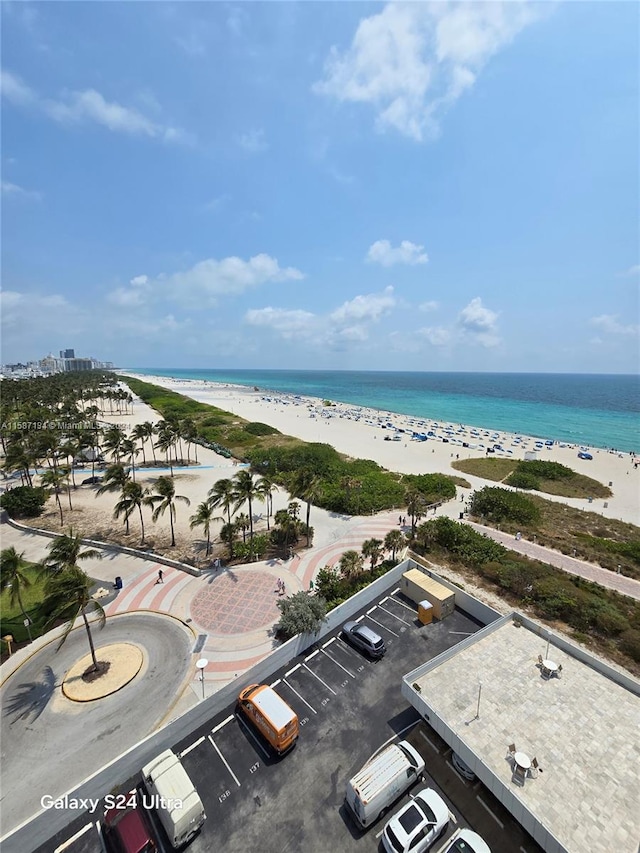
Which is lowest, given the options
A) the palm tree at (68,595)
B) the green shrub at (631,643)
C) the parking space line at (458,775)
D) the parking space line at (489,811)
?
the parking space line at (458,775)

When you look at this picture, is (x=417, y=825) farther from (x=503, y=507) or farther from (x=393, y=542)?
(x=503, y=507)

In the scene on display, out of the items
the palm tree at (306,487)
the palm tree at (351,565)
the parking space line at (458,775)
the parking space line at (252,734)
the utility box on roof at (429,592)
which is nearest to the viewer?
the parking space line at (458,775)

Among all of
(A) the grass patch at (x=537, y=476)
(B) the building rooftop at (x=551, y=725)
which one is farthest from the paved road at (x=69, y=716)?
(A) the grass patch at (x=537, y=476)

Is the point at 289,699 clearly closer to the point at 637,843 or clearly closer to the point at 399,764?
the point at 399,764

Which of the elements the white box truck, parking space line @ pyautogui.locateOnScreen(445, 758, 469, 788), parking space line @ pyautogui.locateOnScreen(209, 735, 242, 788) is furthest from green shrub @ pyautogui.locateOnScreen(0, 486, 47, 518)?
parking space line @ pyautogui.locateOnScreen(445, 758, 469, 788)

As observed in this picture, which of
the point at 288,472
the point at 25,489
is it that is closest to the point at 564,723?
the point at 288,472

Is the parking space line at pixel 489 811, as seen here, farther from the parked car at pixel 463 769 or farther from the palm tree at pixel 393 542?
the palm tree at pixel 393 542

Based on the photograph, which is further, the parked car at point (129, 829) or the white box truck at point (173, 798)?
the white box truck at point (173, 798)
